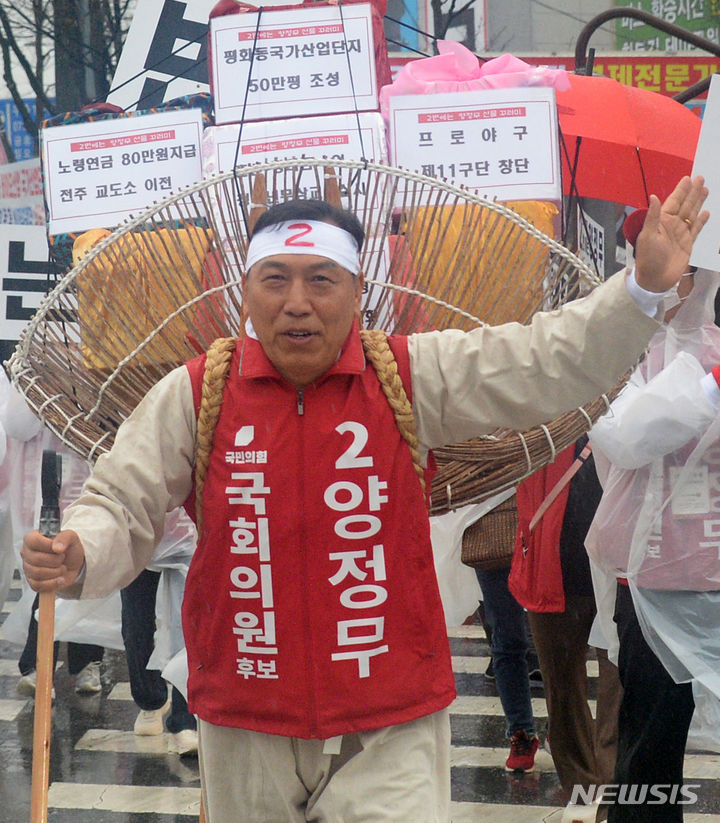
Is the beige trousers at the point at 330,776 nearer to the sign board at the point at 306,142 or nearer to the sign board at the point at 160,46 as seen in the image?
the sign board at the point at 306,142

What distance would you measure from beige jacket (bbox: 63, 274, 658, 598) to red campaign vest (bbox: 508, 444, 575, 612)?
1649 mm

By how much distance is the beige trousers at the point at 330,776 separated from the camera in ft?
9.35

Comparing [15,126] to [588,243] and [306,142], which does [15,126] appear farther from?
[306,142]

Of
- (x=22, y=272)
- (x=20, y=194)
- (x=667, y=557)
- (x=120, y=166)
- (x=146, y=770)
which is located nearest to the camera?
(x=120, y=166)

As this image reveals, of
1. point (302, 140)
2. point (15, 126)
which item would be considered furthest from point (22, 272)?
point (15, 126)

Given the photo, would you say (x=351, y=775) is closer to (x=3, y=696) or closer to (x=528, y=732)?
(x=528, y=732)

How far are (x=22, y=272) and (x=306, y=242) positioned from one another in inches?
131

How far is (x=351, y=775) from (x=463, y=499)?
0.77 m

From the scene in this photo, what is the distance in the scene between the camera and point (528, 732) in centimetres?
529

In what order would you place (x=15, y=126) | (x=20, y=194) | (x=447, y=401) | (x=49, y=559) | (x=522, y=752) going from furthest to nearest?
(x=15, y=126)
(x=20, y=194)
(x=522, y=752)
(x=447, y=401)
(x=49, y=559)

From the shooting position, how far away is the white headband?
115 inches

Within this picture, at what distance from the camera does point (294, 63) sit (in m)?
3.69

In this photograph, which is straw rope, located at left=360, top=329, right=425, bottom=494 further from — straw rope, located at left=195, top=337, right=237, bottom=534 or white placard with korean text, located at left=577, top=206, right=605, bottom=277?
white placard with korean text, located at left=577, top=206, right=605, bottom=277

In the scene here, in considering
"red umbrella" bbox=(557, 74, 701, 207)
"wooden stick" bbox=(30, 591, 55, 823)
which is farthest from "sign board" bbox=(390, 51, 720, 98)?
"wooden stick" bbox=(30, 591, 55, 823)
